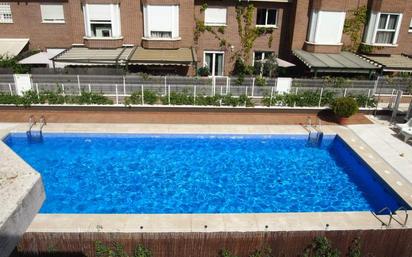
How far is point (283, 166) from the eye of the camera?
16859 mm

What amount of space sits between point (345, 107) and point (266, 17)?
38.1ft

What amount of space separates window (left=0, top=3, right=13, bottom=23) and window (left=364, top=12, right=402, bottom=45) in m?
28.4

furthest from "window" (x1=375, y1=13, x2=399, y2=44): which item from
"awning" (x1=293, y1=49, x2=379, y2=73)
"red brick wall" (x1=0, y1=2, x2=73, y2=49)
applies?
"red brick wall" (x1=0, y1=2, x2=73, y2=49)

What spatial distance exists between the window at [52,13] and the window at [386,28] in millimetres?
25072

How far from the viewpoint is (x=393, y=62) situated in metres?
26.7

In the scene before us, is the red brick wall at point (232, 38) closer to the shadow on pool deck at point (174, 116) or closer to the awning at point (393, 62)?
the awning at point (393, 62)

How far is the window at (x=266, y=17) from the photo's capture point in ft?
90.9

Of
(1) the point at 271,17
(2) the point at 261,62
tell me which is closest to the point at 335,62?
(2) the point at 261,62

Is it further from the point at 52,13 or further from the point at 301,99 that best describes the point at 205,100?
the point at 52,13

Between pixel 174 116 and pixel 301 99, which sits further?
pixel 301 99

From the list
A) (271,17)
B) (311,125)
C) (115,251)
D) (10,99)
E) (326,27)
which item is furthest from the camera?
(271,17)

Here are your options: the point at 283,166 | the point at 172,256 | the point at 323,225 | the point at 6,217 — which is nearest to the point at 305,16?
the point at 283,166

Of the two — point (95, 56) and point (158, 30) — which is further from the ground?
point (158, 30)

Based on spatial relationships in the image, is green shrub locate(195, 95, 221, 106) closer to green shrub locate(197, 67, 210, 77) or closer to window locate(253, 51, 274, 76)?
green shrub locate(197, 67, 210, 77)
